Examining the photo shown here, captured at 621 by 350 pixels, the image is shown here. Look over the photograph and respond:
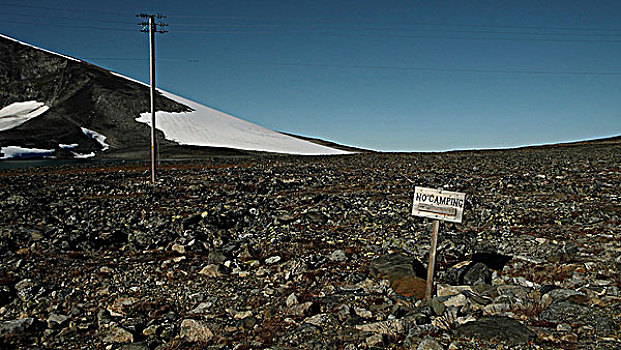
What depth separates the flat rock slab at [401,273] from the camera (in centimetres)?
777

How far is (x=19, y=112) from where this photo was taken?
375ft

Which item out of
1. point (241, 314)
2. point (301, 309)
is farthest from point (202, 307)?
point (301, 309)

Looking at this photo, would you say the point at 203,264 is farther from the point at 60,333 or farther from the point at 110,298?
the point at 60,333

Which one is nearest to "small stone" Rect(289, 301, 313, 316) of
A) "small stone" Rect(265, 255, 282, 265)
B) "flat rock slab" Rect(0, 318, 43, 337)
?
"small stone" Rect(265, 255, 282, 265)

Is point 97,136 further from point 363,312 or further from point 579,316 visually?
point 579,316

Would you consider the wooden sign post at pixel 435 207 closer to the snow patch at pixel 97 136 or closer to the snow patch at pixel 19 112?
the snow patch at pixel 97 136

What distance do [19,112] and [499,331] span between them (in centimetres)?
13380

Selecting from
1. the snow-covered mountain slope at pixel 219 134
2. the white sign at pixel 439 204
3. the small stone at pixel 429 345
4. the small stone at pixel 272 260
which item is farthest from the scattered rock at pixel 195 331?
the snow-covered mountain slope at pixel 219 134

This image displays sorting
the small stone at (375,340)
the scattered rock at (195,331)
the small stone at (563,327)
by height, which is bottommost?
the scattered rock at (195,331)

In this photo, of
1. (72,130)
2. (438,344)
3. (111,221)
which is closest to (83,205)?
(111,221)

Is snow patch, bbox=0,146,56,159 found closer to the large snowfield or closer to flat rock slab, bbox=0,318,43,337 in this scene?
the large snowfield

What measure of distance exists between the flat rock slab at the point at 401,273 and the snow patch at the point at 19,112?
10854cm

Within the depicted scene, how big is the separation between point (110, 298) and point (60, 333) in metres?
1.29

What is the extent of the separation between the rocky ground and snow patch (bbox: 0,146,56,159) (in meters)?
63.2
